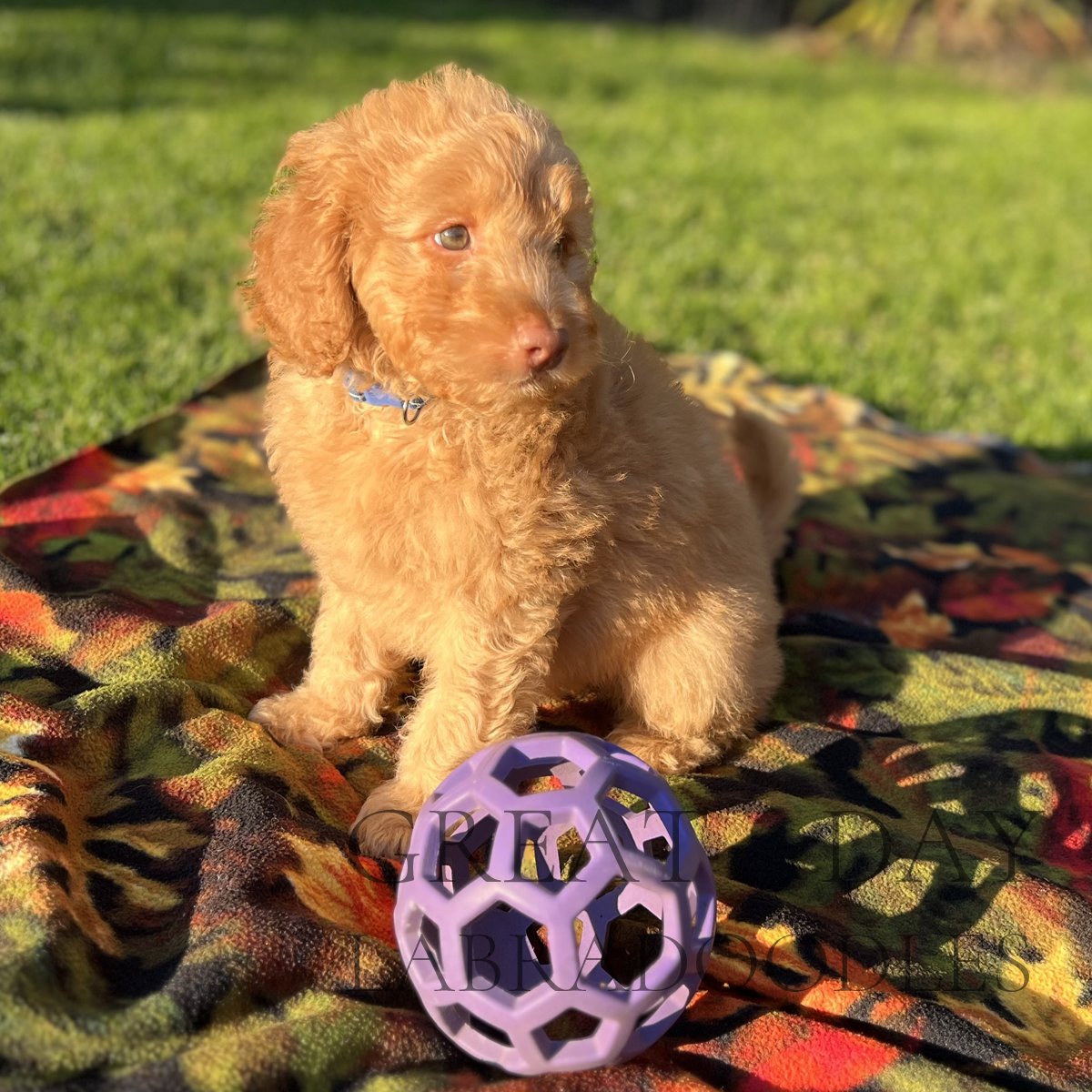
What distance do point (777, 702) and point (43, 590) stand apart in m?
2.18

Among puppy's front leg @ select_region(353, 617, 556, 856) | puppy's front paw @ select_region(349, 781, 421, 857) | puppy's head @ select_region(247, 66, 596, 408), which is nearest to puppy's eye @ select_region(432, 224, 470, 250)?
puppy's head @ select_region(247, 66, 596, 408)

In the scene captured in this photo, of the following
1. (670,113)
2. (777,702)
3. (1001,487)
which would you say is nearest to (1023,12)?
(670,113)

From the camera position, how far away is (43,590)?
3334 millimetres

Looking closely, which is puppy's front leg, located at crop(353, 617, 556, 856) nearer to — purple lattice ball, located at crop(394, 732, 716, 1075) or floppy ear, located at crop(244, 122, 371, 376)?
purple lattice ball, located at crop(394, 732, 716, 1075)

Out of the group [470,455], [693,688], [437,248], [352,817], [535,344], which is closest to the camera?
[535,344]

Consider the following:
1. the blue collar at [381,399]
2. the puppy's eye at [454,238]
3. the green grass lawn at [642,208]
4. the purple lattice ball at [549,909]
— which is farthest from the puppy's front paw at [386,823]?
the green grass lawn at [642,208]

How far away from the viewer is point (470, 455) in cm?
265

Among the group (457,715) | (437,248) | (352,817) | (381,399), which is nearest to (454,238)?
(437,248)

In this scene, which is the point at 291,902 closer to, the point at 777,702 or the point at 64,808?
the point at 64,808

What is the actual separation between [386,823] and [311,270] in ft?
4.18

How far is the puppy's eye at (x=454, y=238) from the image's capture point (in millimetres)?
2475

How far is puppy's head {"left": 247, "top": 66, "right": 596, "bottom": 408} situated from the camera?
2402 mm

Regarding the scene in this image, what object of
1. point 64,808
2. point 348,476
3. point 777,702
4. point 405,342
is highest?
point 405,342

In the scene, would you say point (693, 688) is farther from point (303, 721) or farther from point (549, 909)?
point (549, 909)
